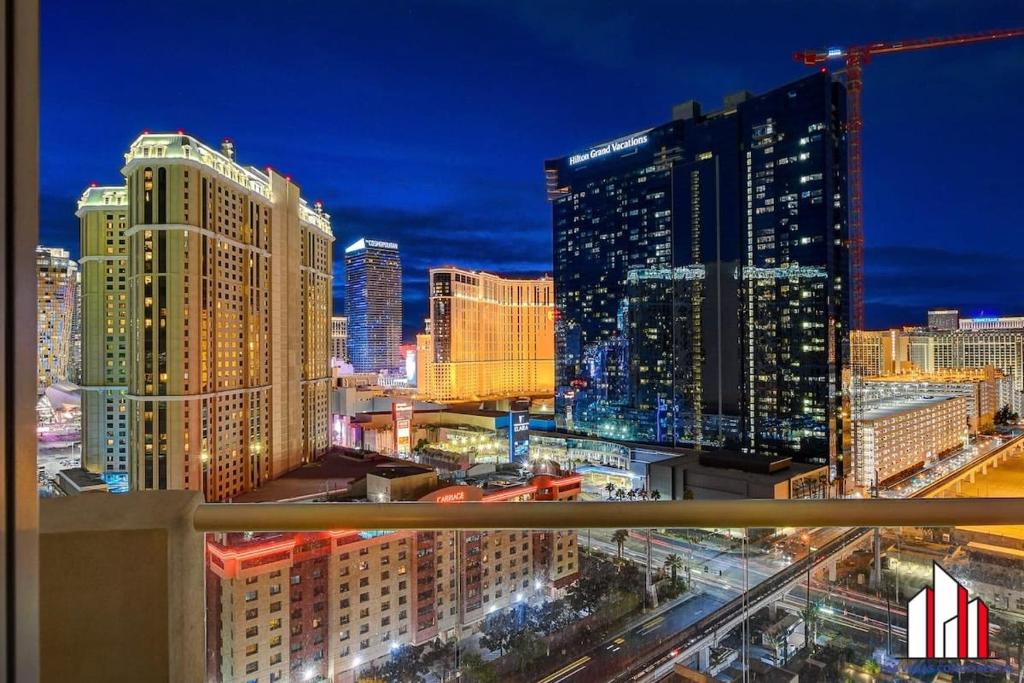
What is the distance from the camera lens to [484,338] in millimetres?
37688

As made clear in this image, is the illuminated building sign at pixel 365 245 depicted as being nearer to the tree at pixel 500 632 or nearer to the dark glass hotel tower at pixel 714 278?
the dark glass hotel tower at pixel 714 278

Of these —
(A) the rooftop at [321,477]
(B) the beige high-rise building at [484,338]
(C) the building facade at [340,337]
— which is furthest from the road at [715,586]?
(C) the building facade at [340,337]

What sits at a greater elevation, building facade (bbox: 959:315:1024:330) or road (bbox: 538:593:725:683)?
building facade (bbox: 959:315:1024:330)

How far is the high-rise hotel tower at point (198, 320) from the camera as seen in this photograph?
12523 millimetres

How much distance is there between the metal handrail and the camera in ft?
3.20

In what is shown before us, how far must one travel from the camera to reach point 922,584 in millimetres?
1011

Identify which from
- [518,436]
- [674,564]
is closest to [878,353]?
[518,436]

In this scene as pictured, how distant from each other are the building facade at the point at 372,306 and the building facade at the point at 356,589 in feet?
151

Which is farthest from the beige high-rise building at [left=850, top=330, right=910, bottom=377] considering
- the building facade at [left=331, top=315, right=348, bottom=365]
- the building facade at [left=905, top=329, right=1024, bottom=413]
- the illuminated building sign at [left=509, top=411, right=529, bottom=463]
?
the building facade at [left=331, top=315, right=348, bottom=365]

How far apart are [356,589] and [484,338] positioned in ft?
120

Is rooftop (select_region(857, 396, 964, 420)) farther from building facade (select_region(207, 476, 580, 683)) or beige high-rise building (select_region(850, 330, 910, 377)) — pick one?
building facade (select_region(207, 476, 580, 683))

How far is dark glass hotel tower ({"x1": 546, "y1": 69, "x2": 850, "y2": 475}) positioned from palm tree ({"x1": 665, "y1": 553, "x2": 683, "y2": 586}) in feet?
→ 59.5

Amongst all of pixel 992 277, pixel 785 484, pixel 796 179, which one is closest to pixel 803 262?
pixel 796 179

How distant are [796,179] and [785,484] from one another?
33.8 ft
